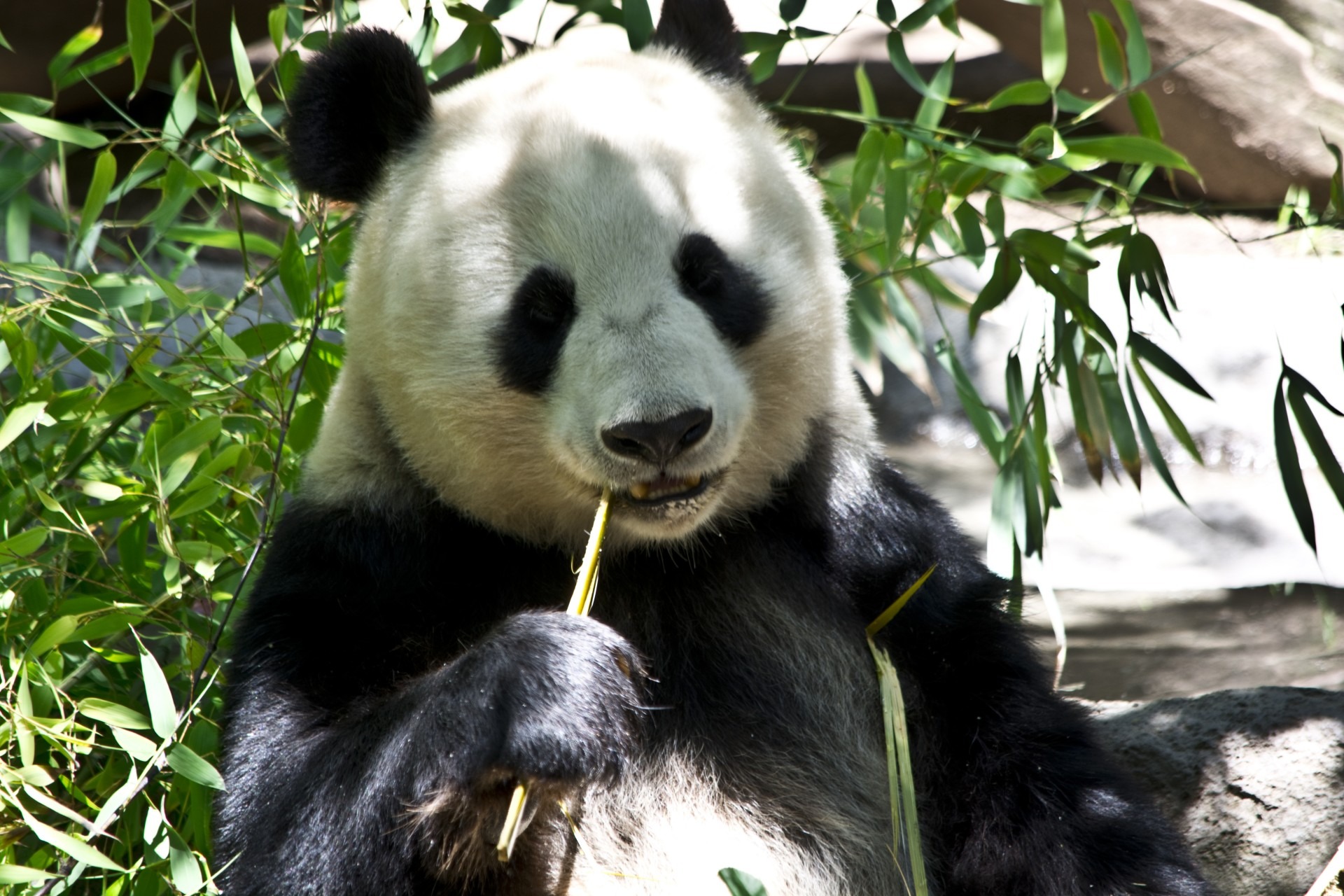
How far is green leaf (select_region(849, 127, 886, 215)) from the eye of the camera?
3.76 metres

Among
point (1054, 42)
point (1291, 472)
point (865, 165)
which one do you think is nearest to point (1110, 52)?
point (1054, 42)

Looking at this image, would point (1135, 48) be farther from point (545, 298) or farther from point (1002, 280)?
point (545, 298)

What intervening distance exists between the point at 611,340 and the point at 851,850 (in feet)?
3.82

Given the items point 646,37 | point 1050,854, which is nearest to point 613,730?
point 1050,854

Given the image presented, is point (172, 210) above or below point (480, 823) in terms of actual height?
above

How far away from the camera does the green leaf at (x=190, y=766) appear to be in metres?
2.52

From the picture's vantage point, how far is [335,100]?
2.70 m

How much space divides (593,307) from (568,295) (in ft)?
0.26

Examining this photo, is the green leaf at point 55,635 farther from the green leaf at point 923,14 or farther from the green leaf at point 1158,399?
the green leaf at point 1158,399

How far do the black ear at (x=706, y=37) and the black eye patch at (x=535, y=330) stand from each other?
861 millimetres

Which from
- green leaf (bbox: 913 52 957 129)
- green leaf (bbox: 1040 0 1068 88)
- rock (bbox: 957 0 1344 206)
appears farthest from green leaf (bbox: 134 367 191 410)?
rock (bbox: 957 0 1344 206)

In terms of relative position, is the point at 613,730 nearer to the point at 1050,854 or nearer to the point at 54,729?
the point at 1050,854

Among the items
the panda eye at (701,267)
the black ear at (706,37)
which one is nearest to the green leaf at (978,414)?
the black ear at (706,37)

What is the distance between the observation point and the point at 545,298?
7.89 feet
